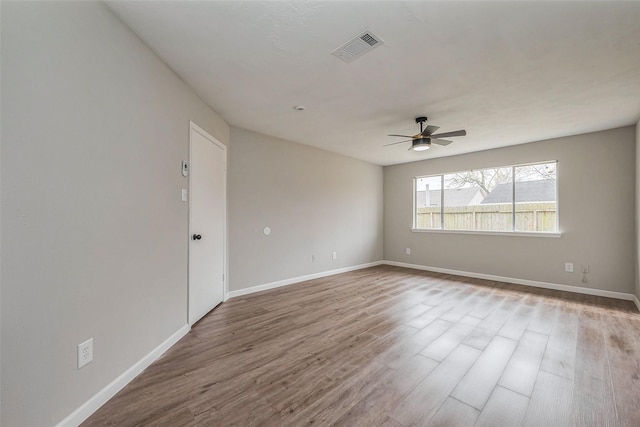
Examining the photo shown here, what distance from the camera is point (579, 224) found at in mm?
4121

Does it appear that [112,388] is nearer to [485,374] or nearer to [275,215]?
[485,374]

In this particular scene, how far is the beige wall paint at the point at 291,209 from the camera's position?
3967 millimetres

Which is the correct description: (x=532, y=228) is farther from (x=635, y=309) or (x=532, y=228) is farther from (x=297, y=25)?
(x=297, y=25)

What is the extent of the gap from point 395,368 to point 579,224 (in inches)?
166

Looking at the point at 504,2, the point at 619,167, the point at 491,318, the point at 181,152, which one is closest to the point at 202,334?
the point at 181,152

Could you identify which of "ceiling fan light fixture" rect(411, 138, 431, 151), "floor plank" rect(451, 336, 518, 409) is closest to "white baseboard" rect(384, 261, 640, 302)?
"floor plank" rect(451, 336, 518, 409)

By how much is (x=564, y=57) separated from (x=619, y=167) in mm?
2972

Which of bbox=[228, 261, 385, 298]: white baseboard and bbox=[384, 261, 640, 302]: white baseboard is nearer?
bbox=[384, 261, 640, 302]: white baseboard

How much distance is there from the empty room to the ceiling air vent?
0.05 ft

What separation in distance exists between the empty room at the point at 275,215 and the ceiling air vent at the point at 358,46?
0.02 meters

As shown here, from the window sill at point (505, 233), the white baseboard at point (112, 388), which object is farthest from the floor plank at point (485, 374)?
the window sill at point (505, 233)

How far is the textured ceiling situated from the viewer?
5.55 feet

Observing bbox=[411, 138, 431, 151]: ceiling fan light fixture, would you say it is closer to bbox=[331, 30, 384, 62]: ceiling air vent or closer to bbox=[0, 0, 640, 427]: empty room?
bbox=[0, 0, 640, 427]: empty room

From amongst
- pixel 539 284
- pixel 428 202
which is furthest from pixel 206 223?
pixel 539 284
